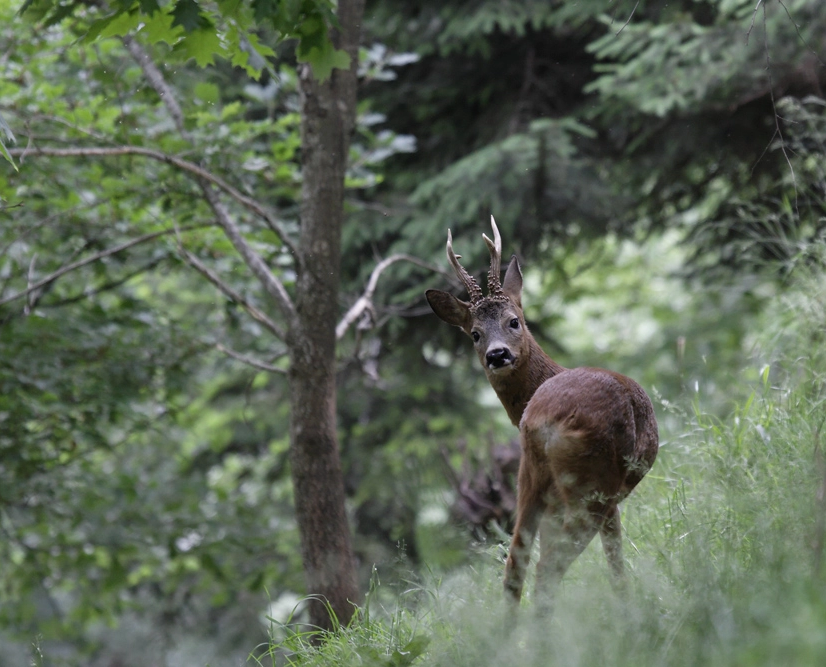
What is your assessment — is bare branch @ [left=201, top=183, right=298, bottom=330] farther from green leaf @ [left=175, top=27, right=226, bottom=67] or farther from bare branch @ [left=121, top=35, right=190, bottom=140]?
green leaf @ [left=175, top=27, right=226, bottom=67]

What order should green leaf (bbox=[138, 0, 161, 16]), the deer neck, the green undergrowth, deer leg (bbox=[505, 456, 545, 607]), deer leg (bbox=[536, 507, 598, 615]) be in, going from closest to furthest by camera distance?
1. the green undergrowth
2. deer leg (bbox=[536, 507, 598, 615])
3. deer leg (bbox=[505, 456, 545, 607])
4. green leaf (bbox=[138, 0, 161, 16])
5. the deer neck

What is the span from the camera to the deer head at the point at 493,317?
3500 millimetres

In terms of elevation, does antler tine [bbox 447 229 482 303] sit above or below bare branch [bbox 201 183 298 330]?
below

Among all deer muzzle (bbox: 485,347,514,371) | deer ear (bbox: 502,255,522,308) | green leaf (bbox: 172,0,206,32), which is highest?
green leaf (bbox: 172,0,206,32)

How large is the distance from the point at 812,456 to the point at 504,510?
3743mm

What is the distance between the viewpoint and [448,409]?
9078mm

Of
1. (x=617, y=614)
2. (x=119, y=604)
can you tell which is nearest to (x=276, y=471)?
(x=119, y=604)

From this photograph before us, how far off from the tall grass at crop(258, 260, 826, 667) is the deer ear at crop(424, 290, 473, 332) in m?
1.02

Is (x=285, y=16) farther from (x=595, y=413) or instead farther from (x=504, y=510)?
(x=504, y=510)

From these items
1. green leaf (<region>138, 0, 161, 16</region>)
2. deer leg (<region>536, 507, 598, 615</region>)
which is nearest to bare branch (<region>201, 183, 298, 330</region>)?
green leaf (<region>138, 0, 161, 16</region>)

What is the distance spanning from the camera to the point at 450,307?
12.6ft

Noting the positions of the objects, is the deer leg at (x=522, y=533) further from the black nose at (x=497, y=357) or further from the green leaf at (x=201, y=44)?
the green leaf at (x=201, y=44)

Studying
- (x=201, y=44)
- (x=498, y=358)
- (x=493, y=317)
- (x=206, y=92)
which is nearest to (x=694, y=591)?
(x=498, y=358)

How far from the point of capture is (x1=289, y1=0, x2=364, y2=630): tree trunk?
418 cm
